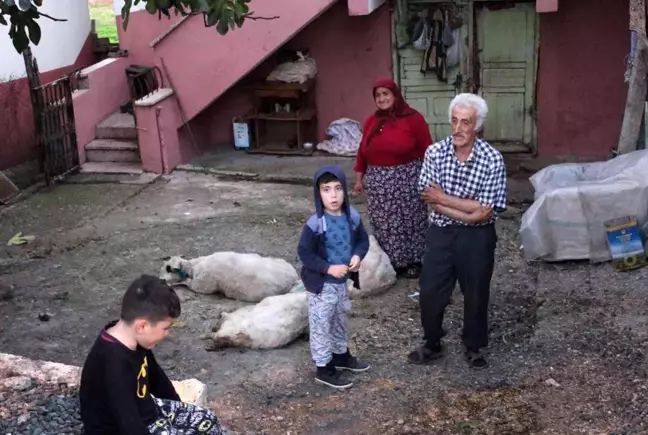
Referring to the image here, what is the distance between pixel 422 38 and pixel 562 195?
4223 millimetres

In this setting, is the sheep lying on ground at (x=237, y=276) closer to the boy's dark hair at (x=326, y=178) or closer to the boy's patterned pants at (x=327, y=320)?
the boy's patterned pants at (x=327, y=320)

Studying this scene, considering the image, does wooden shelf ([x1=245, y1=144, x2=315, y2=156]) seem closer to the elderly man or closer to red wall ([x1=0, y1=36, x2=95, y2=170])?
red wall ([x1=0, y1=36, x2=95, y2=170])

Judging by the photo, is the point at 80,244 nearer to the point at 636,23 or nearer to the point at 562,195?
the point at 562,195

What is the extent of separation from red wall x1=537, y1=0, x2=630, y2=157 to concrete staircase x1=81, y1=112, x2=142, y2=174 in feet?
17.4

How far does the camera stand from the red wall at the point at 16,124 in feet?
34.7

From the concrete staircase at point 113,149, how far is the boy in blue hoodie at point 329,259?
615 centimetres

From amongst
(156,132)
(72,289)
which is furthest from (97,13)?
(72,289)

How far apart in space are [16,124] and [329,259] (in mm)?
7194

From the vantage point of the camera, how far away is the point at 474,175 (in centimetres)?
501

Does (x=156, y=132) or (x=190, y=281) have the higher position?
(x=156, y=132)

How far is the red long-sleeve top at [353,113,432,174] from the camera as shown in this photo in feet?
21.2

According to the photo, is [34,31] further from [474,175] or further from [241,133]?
[241,133]

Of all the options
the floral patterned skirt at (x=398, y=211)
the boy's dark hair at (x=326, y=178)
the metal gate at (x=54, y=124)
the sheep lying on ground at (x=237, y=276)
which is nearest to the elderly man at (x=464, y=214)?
the boy's dark hair at (x=326, y=178)

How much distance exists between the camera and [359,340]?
231 inches
